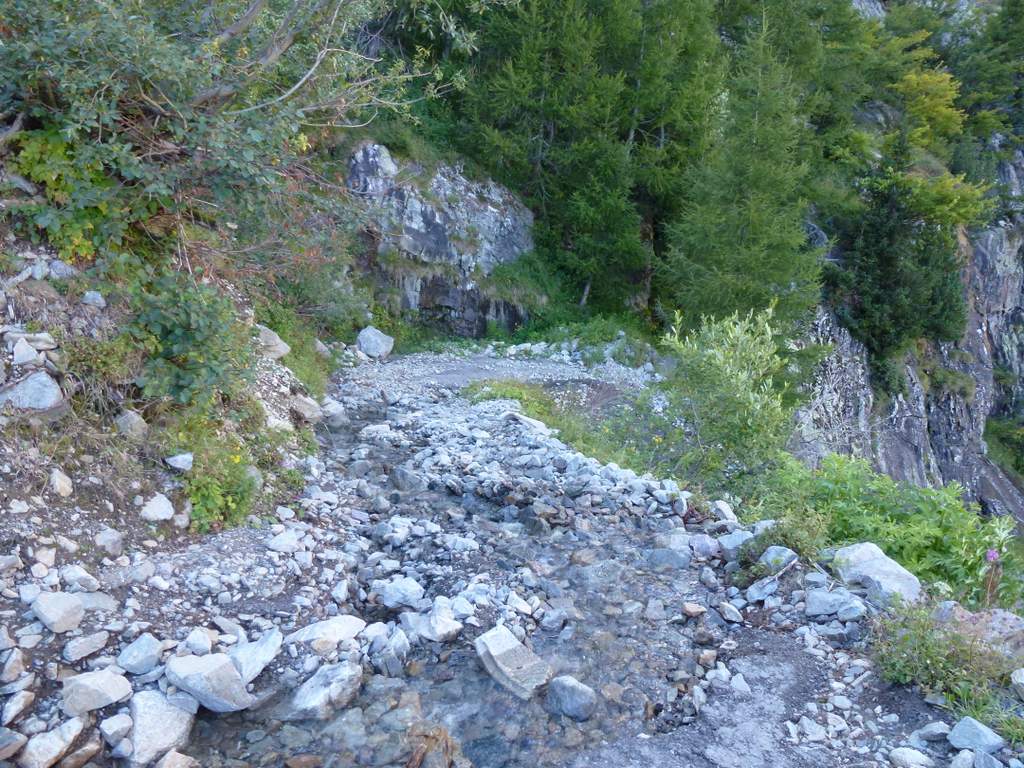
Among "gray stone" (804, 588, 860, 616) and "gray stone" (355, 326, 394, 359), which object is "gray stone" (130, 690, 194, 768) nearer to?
"gray stone" (804, 588, 860, 616)

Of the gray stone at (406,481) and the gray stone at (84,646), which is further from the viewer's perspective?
the gray stone at (406,481)

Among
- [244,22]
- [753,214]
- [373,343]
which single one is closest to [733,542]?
[244,22]

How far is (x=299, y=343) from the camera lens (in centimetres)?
1170

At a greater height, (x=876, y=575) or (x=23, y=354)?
(x=23, y=354)

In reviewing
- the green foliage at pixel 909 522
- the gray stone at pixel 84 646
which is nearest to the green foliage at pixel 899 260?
the green foliage at pixel 909 522

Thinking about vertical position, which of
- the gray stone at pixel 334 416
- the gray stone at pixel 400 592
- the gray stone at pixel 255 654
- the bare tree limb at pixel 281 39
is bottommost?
the gray stone at pixel 334 416

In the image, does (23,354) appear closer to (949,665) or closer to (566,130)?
(949,665)

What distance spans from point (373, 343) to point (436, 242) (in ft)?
12.5

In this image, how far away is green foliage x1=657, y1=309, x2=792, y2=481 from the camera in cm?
731

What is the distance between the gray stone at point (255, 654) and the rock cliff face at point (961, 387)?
14.4 meters

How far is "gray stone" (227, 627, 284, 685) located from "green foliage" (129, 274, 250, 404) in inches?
83.6

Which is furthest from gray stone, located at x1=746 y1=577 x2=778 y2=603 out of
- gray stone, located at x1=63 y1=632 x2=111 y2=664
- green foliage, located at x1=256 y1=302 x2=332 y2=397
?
green foliage, located at x1=256 y1=302 x2=332 y2=397

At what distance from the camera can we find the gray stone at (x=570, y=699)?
3.84 m

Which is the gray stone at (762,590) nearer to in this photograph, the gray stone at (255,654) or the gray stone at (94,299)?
the gray stone at (255,654)
